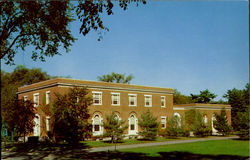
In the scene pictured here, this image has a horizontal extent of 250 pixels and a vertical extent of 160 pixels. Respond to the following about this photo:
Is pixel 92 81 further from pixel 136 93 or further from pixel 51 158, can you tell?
pixel 51 158

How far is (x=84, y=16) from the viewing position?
31.7 ft

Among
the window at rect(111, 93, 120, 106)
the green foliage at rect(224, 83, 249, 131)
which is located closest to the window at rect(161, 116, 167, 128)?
the window at rect(111, 93, 120, 106)

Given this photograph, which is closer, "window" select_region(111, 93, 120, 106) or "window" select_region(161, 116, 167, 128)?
"window" select_region(111, 93, 120, 106)

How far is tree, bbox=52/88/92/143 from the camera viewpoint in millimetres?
22922

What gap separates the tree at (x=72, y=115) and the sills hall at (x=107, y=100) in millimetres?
2921

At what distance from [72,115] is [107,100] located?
8.33 m

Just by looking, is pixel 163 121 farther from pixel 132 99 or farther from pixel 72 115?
pixel 72 115

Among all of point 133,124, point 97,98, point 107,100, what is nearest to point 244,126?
point 133,124

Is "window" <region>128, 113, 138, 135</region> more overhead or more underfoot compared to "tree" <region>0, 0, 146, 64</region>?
more underfoot

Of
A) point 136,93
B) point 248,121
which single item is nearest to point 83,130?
point 136,93

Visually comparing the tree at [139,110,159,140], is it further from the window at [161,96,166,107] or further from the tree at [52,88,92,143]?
the window at [161,96,166,107]

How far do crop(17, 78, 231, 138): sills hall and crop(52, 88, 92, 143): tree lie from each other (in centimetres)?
292

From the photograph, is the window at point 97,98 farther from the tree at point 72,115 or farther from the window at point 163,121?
the window at point 163,121

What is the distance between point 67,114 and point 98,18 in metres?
14.7
